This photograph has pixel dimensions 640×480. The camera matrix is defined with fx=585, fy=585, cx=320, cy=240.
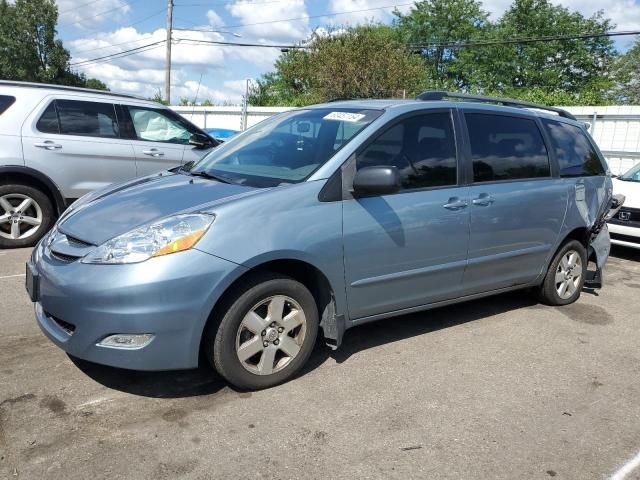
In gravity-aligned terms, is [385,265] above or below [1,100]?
below

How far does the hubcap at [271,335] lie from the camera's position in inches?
131

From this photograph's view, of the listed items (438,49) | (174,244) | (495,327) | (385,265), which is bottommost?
(495,327)

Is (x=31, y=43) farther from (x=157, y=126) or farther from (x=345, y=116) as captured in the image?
(x=345, y=116)

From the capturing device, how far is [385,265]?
3.81 metres

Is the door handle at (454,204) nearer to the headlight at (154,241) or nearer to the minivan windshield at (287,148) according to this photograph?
the minivan windshield at (287,148)

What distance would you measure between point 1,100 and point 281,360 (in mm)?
5059

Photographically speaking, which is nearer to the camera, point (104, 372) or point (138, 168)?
point (104, 372)

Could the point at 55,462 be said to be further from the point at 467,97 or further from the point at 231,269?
the point at 467,97

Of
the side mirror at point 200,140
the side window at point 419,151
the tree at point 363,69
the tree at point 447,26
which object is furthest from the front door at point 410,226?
the tree at point 447,26

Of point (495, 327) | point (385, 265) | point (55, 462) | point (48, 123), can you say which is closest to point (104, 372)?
point (55, 462)

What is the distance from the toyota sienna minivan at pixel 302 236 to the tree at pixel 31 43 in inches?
2102

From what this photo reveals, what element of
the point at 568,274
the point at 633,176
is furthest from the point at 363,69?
the point at 568,274

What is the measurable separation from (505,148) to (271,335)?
2.49 m

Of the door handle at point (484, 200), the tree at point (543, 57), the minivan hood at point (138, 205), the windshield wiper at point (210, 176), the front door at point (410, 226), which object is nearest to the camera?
the minivan hood at point (138, 205)
